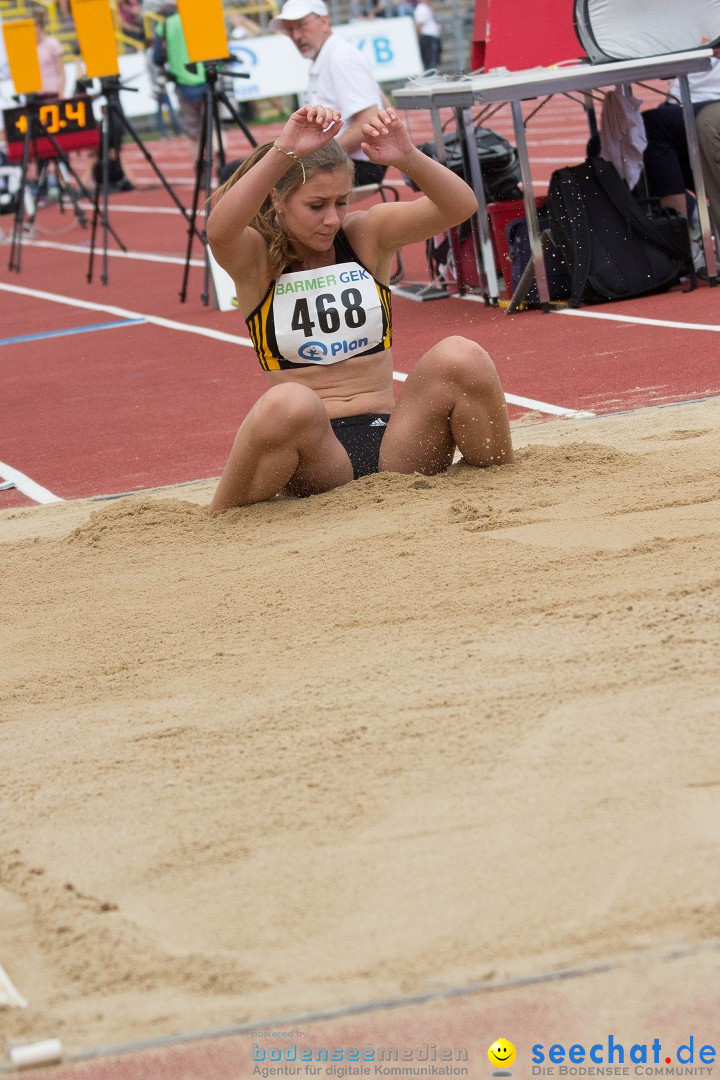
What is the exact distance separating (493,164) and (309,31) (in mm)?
1393

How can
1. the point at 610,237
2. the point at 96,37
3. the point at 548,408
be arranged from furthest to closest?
the point at 96,37, the point at 610,237, the point at 548,408

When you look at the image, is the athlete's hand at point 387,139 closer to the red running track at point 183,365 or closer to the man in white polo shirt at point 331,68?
the red running track at point 183,365

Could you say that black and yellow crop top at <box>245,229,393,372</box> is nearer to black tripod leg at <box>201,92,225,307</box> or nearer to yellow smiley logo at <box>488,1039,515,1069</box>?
yellow smiley logo at <box>488,1039,515,1069</box>

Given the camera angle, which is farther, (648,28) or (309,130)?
(648,28)

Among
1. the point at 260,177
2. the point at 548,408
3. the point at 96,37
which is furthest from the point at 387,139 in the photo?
the point at 96,37

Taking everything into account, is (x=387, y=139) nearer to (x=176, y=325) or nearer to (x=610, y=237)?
(x=610, y=237)

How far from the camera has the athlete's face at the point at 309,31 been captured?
8.34 meters

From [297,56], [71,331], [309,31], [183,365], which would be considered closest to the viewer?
[183,365]

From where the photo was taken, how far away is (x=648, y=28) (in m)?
7.98

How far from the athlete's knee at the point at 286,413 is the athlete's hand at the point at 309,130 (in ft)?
2.09

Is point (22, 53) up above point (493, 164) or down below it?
above

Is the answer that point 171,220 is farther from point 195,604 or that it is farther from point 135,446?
point 195,604

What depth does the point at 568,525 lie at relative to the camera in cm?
370

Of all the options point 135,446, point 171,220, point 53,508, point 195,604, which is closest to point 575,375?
point 135,446
